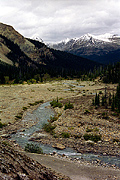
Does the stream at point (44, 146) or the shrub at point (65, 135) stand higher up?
the shrub at point (65, 135)

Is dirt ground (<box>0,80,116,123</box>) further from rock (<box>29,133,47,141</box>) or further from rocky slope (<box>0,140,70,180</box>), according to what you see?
rocky slope (<box>0,140,70,180</box>)

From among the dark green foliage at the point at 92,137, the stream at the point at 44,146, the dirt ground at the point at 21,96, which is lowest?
the stream at the point at 44,146

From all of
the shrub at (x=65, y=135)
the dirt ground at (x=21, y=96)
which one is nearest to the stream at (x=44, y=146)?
the shrub at (x=65, y=135)

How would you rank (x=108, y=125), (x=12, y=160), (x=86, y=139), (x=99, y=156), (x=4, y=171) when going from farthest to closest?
1. (x=108, y=125)
2. (x=86, y=139)
3. (x=99, y=156)
4. (x=12, y=160)
5. (x=4, y=171)

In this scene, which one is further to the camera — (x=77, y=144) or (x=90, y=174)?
(x=77, y=144)

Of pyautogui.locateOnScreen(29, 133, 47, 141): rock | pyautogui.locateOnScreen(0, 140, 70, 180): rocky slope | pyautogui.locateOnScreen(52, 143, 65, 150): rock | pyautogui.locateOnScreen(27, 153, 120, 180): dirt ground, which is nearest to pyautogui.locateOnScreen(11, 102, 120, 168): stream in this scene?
pyautogui.locateOnScreen(52, 143, 65, 150): rock

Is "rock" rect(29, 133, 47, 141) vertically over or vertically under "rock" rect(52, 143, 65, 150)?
under

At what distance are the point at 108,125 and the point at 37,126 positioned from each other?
11.2 metres

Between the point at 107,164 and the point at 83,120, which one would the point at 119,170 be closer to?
the point at 107,164

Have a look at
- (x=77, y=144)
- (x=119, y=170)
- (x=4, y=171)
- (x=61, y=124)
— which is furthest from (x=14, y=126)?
(x=4, y=171)

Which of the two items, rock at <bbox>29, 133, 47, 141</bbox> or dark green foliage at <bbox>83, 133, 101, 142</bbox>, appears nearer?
dark green foliage at <bbox>83, 133, 101, 142</bbox>

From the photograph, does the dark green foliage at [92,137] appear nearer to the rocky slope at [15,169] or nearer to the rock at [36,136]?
the rock at [36,136]

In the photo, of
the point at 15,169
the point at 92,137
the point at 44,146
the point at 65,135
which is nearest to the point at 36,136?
the point at 44,146

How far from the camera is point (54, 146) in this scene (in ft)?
51.5
